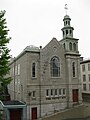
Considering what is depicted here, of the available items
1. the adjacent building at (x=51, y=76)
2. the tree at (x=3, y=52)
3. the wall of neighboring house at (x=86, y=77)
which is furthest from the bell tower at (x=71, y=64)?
the tree at (x=3, y=52)

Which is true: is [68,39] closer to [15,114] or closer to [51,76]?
[51,76]

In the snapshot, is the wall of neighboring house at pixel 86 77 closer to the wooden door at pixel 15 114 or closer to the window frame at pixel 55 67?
the window frame at pixel 55 67

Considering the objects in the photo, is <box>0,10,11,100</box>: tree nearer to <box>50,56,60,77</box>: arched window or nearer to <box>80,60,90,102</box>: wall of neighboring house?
<box>50,56,60,77</box>: arched window

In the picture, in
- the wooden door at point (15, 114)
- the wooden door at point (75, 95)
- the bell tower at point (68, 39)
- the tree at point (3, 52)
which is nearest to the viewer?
the tree at point (3, 52)

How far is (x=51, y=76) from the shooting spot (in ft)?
101

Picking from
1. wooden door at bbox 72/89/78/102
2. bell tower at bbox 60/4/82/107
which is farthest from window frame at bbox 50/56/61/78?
wooden door at bbox 72/89/78/102

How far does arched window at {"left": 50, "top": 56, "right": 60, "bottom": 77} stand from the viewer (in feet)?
102

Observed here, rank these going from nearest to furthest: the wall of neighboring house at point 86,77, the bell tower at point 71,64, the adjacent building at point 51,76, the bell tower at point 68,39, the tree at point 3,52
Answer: the tree at point 3,52 < the adjacent building at point 51,76 < the bell tower at point 71,64 < the bell tower at point 68,39 < the wall of neighboring house at point 86,77

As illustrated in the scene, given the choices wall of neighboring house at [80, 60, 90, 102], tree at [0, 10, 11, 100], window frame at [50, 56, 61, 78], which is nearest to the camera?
tree at [0, 10, 11, 100]

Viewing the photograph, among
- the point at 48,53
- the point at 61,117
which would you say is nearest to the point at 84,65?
the point at 48,53

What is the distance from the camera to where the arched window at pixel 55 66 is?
31.2m

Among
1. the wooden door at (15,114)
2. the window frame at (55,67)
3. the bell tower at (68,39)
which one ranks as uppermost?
the bell tower at (68,39)

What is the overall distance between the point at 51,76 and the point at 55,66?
6.77 ft

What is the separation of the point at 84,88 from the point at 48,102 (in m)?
19.9
